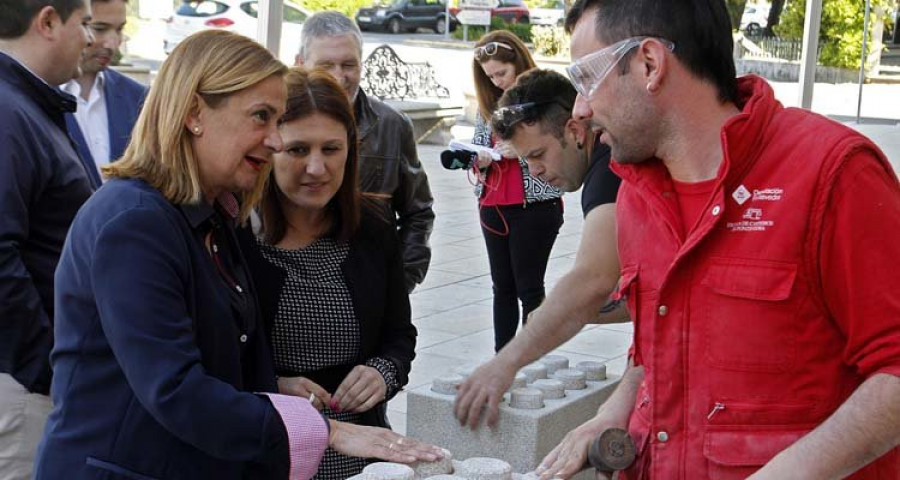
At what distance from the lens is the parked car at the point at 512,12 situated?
38062mm

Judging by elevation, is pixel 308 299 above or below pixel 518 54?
below

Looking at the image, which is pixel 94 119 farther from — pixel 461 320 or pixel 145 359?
pixel 461 320

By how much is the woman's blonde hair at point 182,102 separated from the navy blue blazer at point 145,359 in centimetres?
4

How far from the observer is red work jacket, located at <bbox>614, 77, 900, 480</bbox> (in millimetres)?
1913

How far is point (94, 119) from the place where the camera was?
4488mm

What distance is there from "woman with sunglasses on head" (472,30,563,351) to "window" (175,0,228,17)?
15583 millimetres

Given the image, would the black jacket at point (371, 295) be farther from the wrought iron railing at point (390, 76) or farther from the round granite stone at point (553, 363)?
the wrought iron railing at point (390, 76)

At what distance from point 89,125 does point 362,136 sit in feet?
3.54

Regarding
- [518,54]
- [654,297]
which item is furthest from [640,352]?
[518,54]

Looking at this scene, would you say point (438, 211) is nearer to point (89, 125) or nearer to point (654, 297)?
point (89, 125)

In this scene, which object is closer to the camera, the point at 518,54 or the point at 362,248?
the point at 362,248

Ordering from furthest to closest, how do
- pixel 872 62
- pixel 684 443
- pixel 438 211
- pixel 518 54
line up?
pixel 872 62, pixel 438 211, pixel 518 54, pixel 684 443

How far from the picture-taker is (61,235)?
3.34 m

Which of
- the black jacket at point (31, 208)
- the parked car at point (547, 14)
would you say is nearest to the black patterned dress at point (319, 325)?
the black jacket at point (31, 208)
